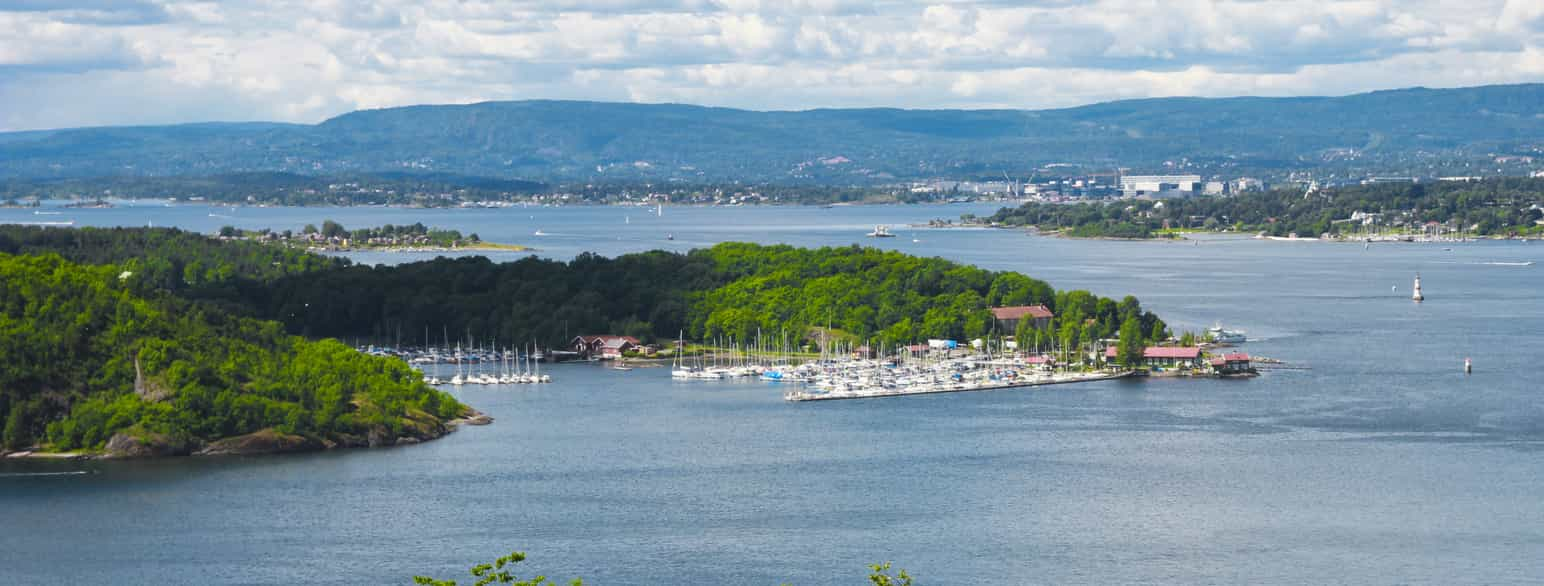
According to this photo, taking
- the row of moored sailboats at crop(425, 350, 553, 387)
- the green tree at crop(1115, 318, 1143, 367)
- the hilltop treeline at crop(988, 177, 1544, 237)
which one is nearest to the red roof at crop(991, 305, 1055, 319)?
the green tree at crop(1115, 318, 1143, 367)

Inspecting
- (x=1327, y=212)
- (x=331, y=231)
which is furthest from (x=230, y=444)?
(x=1327, y=212)

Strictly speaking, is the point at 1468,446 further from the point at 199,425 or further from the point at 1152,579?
the point at 199,425

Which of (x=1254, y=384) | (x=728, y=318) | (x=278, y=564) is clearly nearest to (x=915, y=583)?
(x=278, y=564)

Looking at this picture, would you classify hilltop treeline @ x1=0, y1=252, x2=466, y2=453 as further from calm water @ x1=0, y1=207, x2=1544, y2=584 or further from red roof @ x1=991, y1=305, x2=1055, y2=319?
red roof @ x1=991, y1=305, x2=1055, y2=319

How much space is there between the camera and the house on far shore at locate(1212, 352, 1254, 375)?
129 ft

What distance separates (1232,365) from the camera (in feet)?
129

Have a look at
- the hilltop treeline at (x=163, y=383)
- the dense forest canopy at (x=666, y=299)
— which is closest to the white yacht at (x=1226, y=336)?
the dense forest canopy at (x=666, y=299)

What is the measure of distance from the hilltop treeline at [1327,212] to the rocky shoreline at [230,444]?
7733 centimetres

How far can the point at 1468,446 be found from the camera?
29.9 m

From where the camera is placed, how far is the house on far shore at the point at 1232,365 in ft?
129

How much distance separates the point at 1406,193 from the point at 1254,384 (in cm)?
7665

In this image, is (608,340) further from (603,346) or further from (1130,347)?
(1130,347)

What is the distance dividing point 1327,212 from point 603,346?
227ft

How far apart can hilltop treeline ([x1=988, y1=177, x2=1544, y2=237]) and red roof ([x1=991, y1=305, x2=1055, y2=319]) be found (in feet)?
196
